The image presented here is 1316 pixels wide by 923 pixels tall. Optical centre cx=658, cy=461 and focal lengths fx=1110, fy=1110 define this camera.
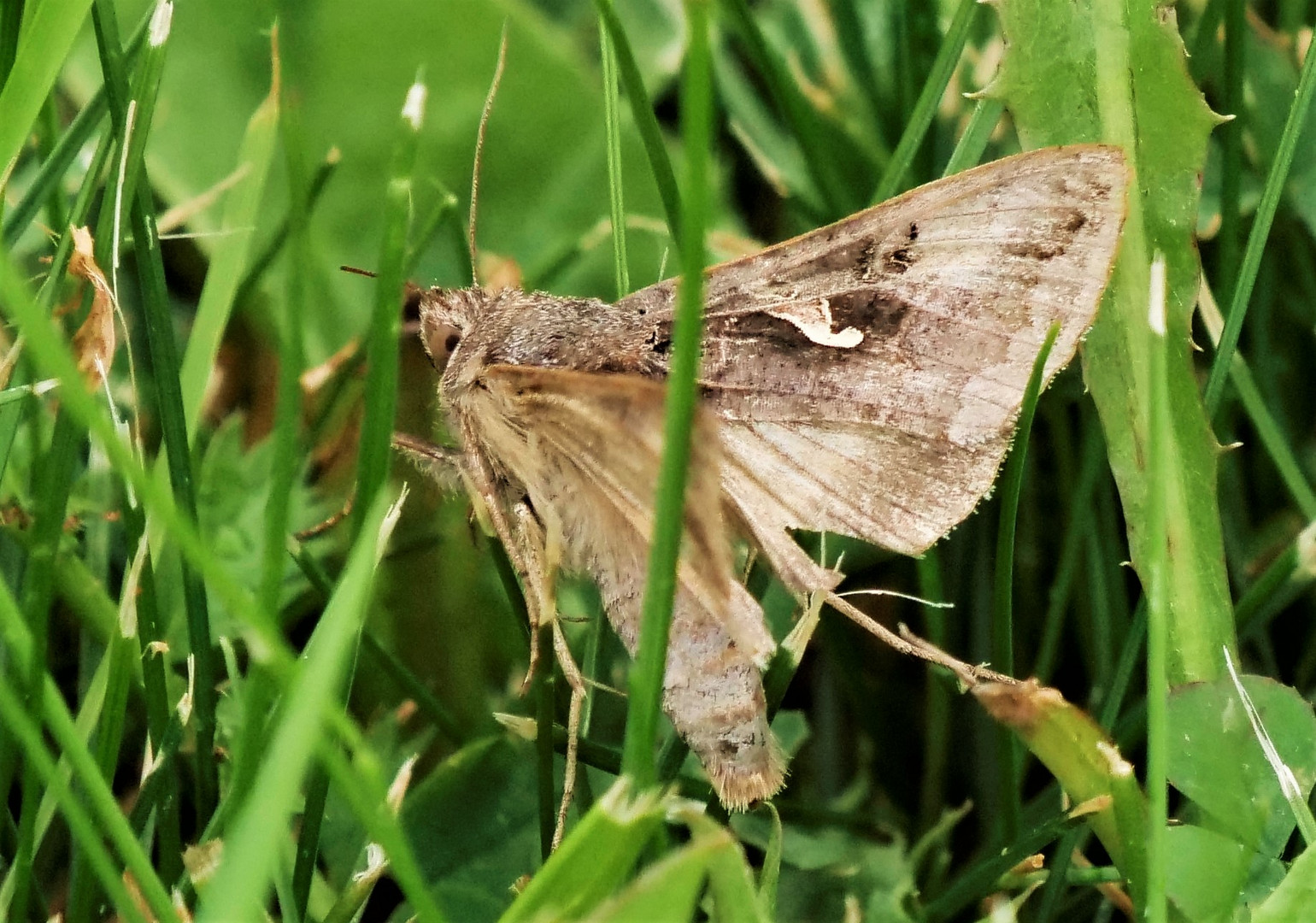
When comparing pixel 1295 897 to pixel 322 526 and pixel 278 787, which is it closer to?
pixel 278 787

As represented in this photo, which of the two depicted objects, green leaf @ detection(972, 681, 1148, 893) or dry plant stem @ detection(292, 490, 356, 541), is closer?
green leaf @ detection(972, 681, 1148, 893)

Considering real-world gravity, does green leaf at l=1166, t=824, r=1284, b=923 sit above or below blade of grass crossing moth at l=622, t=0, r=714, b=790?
below

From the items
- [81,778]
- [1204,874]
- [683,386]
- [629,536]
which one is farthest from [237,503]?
[1204,874]

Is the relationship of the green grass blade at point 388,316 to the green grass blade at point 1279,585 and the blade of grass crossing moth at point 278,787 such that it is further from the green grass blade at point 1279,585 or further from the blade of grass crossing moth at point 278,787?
the green grass blade at point 1279,585

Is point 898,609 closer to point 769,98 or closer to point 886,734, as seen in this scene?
point 886,734

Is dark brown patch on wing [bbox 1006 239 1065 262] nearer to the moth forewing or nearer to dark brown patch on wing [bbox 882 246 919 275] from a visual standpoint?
dark brown patch on wing [bbox 882 246 919 275]

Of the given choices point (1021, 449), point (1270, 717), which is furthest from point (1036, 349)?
point (1270, 717)

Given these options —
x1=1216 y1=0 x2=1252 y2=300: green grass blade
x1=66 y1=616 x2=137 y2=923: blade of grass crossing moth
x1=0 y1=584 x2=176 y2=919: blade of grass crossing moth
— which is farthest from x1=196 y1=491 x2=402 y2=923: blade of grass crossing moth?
x1=1216 y1=0 x2=1252 y2=300: green grass blade
